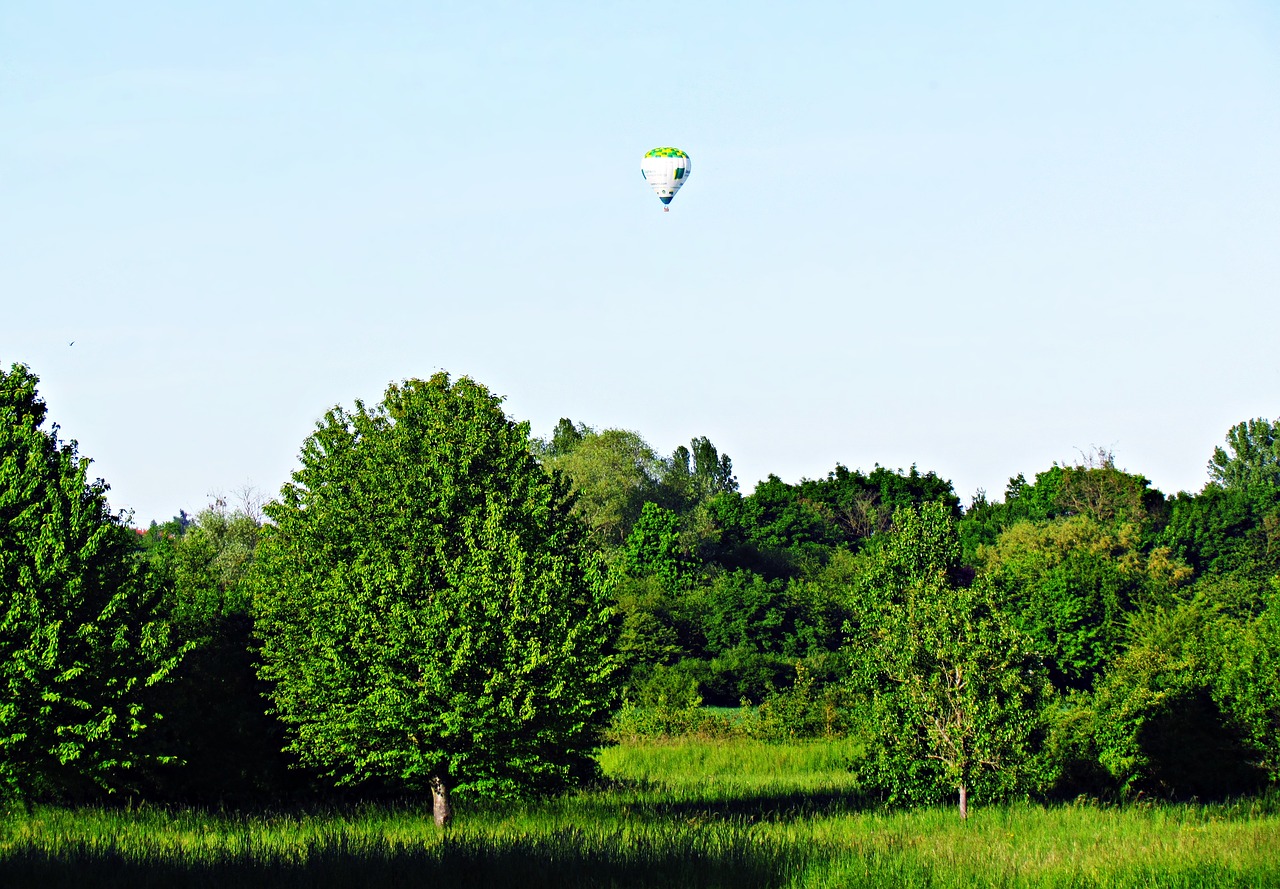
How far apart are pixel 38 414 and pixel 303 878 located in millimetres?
21638

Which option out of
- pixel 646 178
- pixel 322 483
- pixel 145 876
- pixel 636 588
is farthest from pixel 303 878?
pixel 636 588

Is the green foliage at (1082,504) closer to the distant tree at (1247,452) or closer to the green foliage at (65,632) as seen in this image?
the distant tree at (1247,452)

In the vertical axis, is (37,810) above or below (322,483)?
below

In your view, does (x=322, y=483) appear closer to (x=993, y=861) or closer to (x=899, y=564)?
(x=899, y=564)

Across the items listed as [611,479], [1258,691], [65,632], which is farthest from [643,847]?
[611,479]

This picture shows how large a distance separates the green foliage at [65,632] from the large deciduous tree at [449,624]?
4053 millimetres

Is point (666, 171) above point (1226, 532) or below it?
above

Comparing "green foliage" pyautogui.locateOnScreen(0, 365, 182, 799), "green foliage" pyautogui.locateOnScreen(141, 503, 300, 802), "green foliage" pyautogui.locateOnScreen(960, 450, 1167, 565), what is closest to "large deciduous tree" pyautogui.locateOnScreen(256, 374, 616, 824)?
"green foliage" pyautogui.locateOnScreen(141, 503, 300, 802)

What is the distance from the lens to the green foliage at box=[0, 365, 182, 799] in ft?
105

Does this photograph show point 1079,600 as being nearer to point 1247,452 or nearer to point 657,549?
point 657,549

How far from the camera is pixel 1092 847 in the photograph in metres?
27.5

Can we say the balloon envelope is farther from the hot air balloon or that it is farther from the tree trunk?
the tree trunk

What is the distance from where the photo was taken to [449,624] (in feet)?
106

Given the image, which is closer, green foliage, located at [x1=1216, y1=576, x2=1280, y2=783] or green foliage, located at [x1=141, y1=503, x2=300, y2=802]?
green foliage, located at [x1=141, y1=503, x2=300, y2=802]
